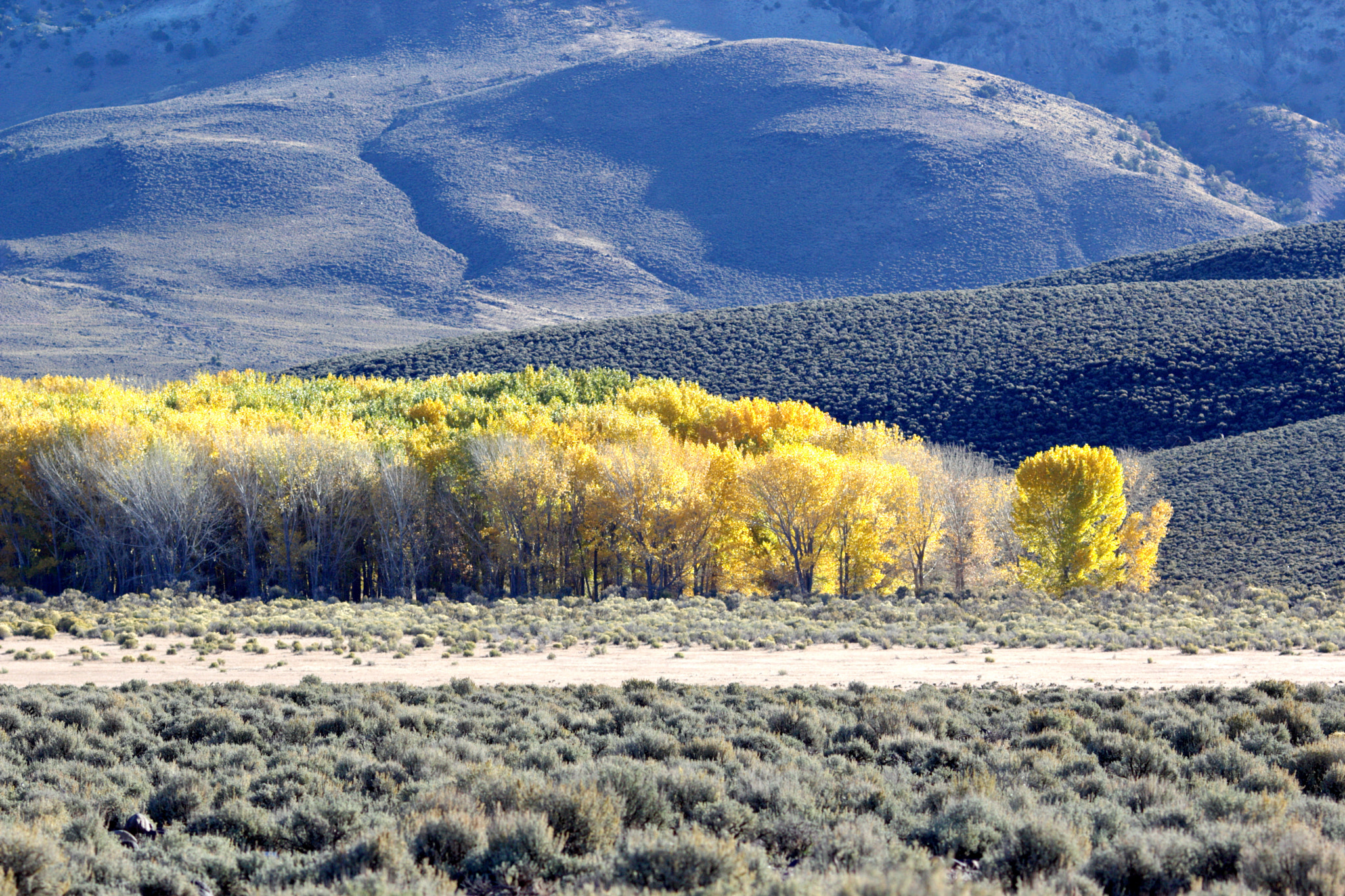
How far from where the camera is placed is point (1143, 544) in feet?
180

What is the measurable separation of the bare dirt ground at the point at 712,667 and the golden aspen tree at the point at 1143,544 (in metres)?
24.0

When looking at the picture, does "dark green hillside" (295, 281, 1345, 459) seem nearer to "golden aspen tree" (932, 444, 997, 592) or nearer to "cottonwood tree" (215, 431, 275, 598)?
"golden aspen tree" (932, 444, 997, 592)

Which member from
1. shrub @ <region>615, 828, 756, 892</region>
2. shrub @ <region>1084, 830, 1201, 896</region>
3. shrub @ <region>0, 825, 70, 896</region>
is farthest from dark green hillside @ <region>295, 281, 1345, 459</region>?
shrub @ <region>0, 825, 70, 896</region>

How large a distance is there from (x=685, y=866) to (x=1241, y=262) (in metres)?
116

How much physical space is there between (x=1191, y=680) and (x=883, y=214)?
173 meters

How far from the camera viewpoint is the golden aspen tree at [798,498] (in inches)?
1799

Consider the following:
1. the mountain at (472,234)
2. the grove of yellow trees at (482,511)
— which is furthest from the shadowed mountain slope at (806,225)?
the grove of yellow trees at (482,511)

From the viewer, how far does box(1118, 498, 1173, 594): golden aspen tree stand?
52594 mm

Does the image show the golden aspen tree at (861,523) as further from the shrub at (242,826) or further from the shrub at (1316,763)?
the shrub at (242,826)

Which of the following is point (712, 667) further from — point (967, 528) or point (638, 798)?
point (967, 528)

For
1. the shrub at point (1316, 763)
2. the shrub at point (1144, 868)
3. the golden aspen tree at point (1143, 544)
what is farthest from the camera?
the golden aspen tree at point (1143, 544)

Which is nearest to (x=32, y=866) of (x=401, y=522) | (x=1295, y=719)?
(x=1295, y=719)

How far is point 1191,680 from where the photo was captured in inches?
965

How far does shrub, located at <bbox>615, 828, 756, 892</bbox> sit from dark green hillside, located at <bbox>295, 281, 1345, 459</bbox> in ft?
231
